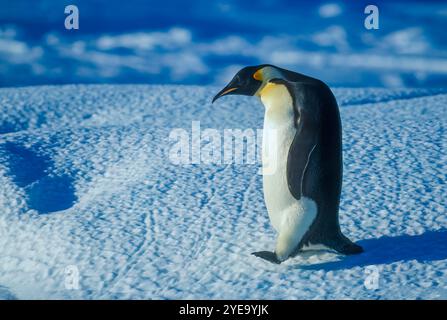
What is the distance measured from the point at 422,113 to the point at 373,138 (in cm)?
70

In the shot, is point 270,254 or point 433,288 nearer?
point 433,288

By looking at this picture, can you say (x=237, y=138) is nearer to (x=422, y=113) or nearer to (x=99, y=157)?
(x=99, y=157)

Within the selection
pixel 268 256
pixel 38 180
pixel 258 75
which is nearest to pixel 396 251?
pixel 268 256

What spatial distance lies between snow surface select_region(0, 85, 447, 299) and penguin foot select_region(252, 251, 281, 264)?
0.03m

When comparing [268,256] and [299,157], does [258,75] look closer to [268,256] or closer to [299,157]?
[299,157]

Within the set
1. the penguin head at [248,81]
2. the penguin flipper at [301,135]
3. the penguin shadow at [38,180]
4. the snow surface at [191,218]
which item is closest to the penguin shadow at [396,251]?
the snow surface at [191,218]

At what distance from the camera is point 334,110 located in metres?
1.80

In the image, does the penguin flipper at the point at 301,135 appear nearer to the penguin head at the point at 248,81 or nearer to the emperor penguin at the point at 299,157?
the emperor penguin at the point at 299,157

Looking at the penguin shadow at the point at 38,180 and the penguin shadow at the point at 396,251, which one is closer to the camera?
the penguin shadow at the point at 396,251

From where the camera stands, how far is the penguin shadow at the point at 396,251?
6.04 ft

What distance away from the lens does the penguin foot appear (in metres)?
1.83

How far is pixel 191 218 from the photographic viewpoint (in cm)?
223

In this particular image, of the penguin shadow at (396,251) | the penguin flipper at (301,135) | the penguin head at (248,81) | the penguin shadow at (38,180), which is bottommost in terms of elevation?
the penguin shadow at (396,251)

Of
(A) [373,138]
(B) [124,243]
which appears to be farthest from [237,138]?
(B) [124,243]
